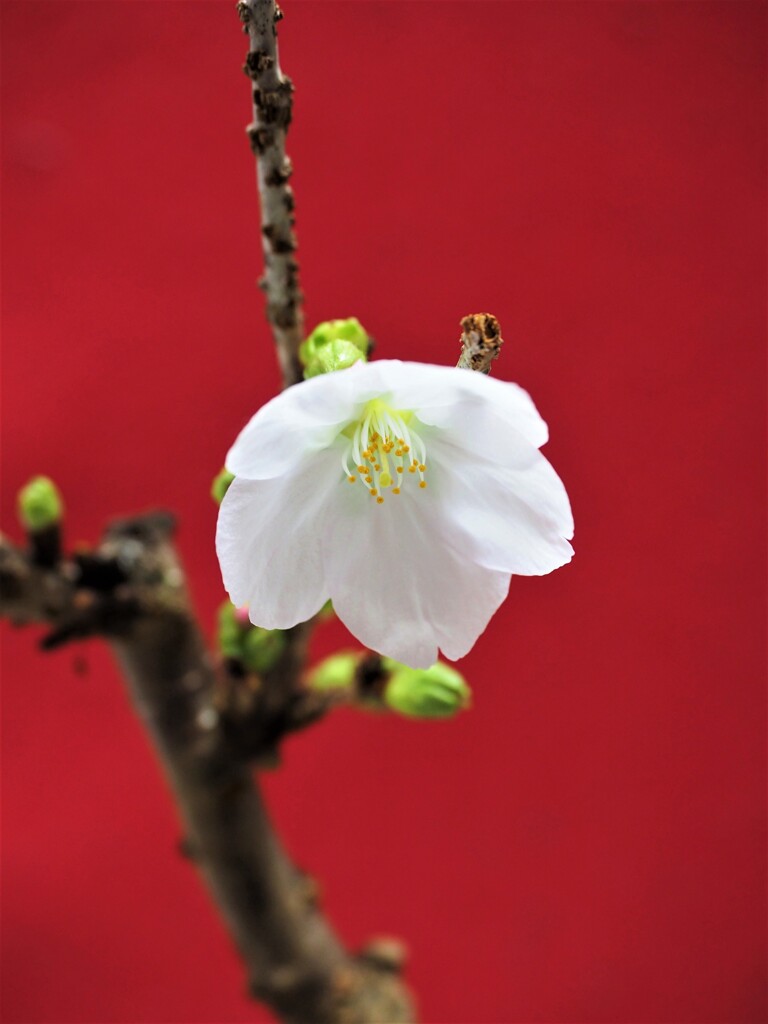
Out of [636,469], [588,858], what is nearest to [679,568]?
[636,469]

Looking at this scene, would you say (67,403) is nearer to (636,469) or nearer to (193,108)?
(193,108)

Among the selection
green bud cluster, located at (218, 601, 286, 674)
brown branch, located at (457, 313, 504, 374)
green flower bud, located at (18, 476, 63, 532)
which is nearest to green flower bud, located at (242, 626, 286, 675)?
green bud cluster, located at (218, 601, 286, 674)

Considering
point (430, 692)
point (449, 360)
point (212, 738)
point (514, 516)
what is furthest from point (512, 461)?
point (449, 360)

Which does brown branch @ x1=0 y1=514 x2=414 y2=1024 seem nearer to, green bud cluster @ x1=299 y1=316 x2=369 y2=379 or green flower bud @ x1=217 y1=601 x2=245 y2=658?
green flower bud @ x1=217 y1=601 x2=245 y2=658

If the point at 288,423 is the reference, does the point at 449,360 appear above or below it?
above

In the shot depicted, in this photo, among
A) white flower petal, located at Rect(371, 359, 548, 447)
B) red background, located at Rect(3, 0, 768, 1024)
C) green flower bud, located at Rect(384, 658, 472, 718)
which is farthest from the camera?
red background, located at Rect(3, 0, 768, 1024)

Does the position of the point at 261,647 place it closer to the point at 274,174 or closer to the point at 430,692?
the point at 430,692

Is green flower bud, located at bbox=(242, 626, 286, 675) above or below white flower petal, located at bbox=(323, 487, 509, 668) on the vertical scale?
above
